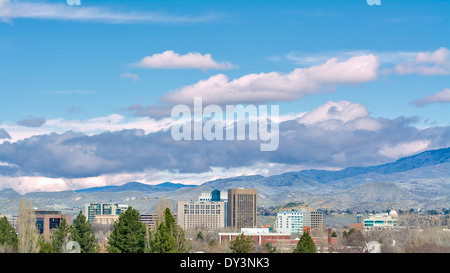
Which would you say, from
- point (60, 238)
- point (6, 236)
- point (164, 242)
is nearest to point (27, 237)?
point (6, 236)

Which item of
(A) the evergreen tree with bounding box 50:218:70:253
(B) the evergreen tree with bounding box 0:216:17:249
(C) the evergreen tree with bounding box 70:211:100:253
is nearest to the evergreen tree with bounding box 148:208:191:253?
(C) the evergreen tree with bounding box 70:211:100:253

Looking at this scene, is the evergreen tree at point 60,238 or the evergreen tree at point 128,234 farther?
the evergreen tree at point 60,238

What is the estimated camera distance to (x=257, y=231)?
523ft

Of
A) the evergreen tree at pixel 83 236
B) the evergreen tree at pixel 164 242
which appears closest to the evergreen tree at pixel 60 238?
the evergreen tree at pixel 83 236

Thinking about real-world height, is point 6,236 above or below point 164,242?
above

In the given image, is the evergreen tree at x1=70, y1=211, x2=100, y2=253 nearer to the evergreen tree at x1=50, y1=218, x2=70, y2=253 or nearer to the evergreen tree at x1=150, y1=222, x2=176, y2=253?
the evergreen tree at x1=50, y1=218, x2=70, y2=253

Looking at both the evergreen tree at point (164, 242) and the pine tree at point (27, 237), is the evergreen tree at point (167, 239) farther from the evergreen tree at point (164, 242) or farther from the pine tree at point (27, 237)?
the pine tree at point (27, 237)

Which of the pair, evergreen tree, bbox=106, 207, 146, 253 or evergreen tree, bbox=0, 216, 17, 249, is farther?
evergreen tree, bbox=0, 216, 17, 249

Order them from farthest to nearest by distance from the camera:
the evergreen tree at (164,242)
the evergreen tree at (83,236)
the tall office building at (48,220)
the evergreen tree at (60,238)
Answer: the tall office building at (48,220) → the evergreen tree at (60,238) → the evergreen tree at (83,236) → the evergreen tree at (164,242)

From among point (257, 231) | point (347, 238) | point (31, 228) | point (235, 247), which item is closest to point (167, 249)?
point (31, 228)

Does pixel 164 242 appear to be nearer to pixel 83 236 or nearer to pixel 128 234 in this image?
pixel 128 234

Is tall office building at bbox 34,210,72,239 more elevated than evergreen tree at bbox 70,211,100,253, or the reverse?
tall office building at bbox 34,210,72,239
